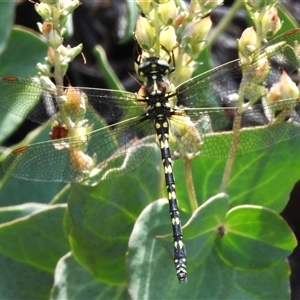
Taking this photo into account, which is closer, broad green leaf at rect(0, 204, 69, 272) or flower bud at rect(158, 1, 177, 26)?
flower bud at rect(158, 1, 177, 26)

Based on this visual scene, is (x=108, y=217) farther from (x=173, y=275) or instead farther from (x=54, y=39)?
(x=54, y=39)

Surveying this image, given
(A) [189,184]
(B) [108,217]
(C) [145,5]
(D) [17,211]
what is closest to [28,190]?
(D) [17,211]

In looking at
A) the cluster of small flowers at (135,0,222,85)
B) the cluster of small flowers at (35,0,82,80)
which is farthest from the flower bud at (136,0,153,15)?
the cluster of small flowers at (35,0,82,80)

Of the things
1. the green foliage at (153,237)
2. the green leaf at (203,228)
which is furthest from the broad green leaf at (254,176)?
the green leaf at (203,228)

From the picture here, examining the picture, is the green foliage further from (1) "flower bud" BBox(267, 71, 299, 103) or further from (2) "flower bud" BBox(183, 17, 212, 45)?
(2) "flower bud" BBox(183, 17, 212, 45)

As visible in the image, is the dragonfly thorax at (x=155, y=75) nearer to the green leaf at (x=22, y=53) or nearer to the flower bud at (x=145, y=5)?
the flower bud at (x=145, y=5)

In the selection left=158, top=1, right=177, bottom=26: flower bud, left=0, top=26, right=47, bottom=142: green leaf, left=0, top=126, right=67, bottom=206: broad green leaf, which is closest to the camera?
left=158, top=1, right=177, bottom=26: flower bud

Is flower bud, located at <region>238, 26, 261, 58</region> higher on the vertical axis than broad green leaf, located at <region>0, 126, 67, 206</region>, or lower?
higher
